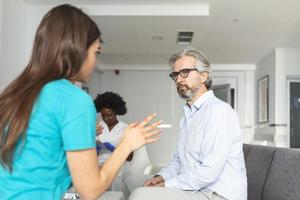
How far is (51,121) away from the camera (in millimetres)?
934

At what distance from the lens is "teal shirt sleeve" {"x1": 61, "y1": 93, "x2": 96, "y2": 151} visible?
921 mm

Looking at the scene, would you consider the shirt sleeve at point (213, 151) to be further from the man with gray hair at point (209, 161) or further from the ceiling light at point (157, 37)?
the ceiling light at point (157, 37)

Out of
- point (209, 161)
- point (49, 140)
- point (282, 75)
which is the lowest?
point (209, 161)

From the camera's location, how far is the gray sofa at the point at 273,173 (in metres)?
1.88

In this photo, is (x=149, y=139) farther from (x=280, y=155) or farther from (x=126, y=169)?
(x=126, y=169)

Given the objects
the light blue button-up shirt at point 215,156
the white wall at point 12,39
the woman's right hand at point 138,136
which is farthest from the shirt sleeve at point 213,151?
the white wall at point 12,39

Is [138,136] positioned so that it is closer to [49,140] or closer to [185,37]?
[49,140]

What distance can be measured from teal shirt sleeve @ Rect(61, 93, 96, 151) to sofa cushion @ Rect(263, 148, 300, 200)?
126cm

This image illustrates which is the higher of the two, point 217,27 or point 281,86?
point 217,27

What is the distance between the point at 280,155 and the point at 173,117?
276 inches

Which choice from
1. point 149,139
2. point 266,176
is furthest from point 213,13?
point 149,139

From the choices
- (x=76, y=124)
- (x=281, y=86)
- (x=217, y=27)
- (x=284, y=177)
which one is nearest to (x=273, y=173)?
(x=284, y=177)

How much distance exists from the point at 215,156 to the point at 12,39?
319cm

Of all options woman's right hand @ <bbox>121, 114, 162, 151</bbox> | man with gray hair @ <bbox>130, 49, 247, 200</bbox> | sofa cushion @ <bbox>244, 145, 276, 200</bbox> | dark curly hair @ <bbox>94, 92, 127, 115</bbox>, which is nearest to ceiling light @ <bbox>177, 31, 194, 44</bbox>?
dark curly hair @ <bbox>94, 92, 127, 115</bbox>
